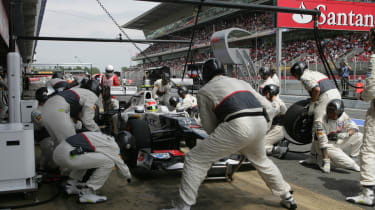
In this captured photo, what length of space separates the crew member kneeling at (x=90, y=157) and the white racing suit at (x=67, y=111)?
1.70 feet

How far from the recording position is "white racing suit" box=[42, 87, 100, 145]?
4590 millimetres

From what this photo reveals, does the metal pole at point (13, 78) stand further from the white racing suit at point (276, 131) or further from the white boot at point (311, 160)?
the white boot at point (311, 160)

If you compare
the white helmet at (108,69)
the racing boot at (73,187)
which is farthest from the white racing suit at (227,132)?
the white helmet at (108,69)

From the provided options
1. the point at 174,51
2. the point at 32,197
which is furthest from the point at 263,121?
the point at 174,51

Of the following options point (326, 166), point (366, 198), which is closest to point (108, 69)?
point (326, 166)

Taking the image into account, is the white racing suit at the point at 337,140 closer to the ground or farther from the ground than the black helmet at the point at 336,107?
closer to the ground

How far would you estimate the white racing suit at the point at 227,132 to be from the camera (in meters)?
3.45

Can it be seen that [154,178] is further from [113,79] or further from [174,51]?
[174,51]

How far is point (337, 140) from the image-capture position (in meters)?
5.88

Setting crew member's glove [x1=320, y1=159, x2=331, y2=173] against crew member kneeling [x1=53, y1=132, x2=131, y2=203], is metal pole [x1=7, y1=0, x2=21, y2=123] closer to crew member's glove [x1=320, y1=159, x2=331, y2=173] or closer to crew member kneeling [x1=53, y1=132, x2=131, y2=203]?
crew member kneeling [x1=53, y1=132, x2=131, y2=203]

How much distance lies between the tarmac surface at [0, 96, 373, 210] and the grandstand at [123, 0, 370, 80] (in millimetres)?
12191

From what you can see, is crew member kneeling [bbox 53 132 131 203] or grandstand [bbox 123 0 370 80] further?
grandstand [bbox 123 0 370 80]

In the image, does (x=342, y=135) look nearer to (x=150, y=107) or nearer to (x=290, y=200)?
(x=290, y=200)

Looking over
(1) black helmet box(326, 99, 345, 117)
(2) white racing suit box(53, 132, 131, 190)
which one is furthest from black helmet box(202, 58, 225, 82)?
(1) black helmet box(326, 99, 345, 117)
